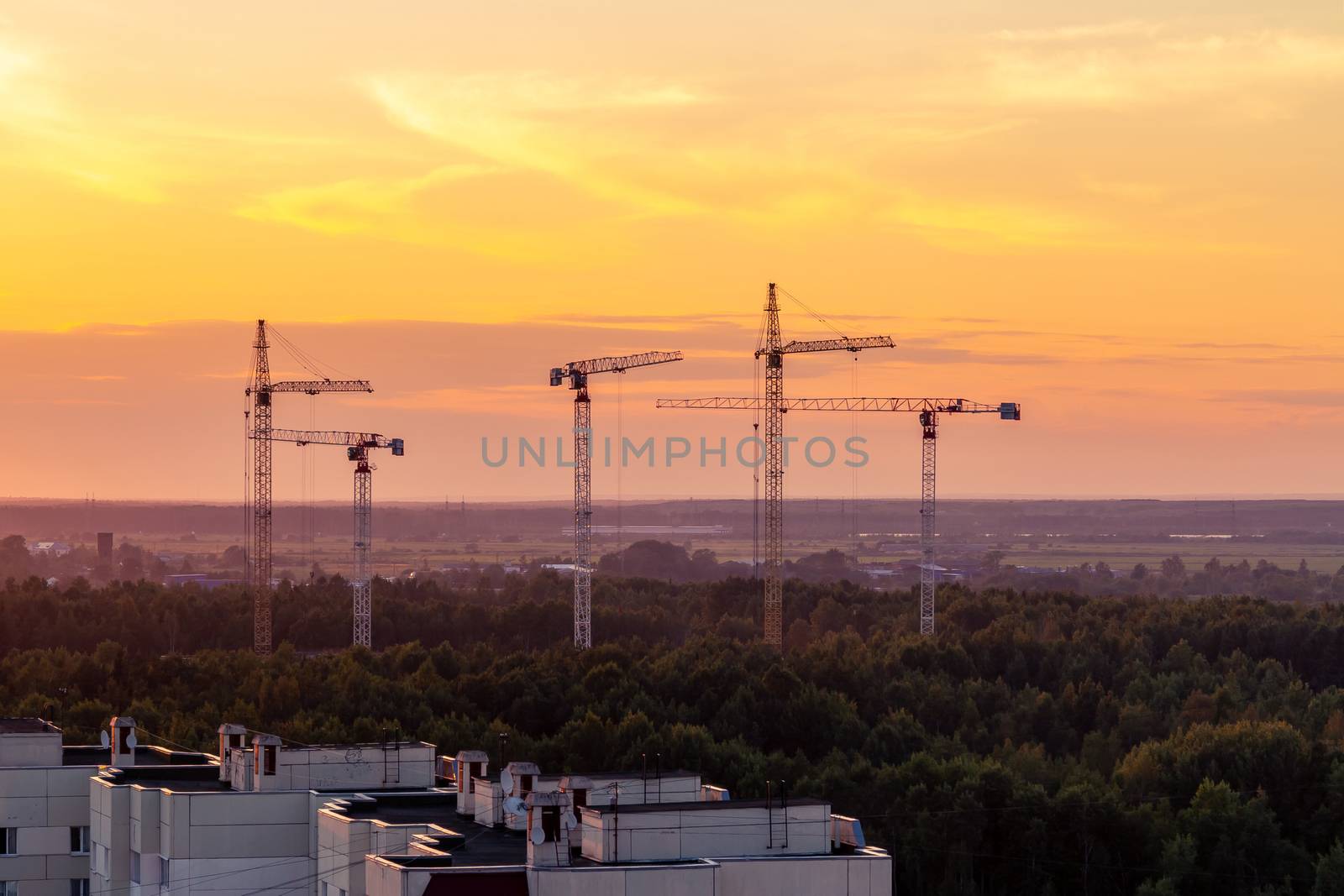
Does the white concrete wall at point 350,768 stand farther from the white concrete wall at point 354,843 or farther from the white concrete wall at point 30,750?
the white concrete wall at point 30,750

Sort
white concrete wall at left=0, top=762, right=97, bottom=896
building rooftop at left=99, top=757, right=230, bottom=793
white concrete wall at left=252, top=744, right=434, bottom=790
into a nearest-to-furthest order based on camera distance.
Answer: white concrete wall at left=252, top=744, right=434, bottom=790 < building rooftop at left=99, top=757, right=230, bottom=793 < white concrete wall at left=0, top=762, right=97, bottom=896

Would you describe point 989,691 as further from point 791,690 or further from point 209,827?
point 209,827

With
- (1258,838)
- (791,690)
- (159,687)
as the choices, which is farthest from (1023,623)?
(1258,838)

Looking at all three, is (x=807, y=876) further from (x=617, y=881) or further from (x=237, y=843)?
(x=237, y=843)

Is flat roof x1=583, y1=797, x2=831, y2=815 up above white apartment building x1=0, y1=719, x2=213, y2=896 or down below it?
above

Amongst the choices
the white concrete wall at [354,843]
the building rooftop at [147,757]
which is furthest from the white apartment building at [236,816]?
the building rooftop at [147,757]

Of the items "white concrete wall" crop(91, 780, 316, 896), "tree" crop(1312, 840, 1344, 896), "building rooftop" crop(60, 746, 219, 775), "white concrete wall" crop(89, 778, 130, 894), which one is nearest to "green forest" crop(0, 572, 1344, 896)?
"tree" crop(1312, 840, 1344, 896)

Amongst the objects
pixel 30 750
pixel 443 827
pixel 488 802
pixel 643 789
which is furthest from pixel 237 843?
pixel 30 750

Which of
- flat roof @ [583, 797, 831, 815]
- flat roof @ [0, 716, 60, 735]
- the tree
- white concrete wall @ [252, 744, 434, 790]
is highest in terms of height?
flat roof @ [583, 797, 831, 815]

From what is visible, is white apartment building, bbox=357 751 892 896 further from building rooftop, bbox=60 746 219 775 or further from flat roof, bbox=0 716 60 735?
flat roof, bbox=0 716 60 735

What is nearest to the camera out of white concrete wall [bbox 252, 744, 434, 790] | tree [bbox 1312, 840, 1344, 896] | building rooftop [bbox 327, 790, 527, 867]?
building rooftop [bbox 327, 790, 527, 867]

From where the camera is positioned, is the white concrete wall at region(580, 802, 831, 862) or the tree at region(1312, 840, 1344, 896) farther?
the tree at region(1312, 840, 1344, 896)
